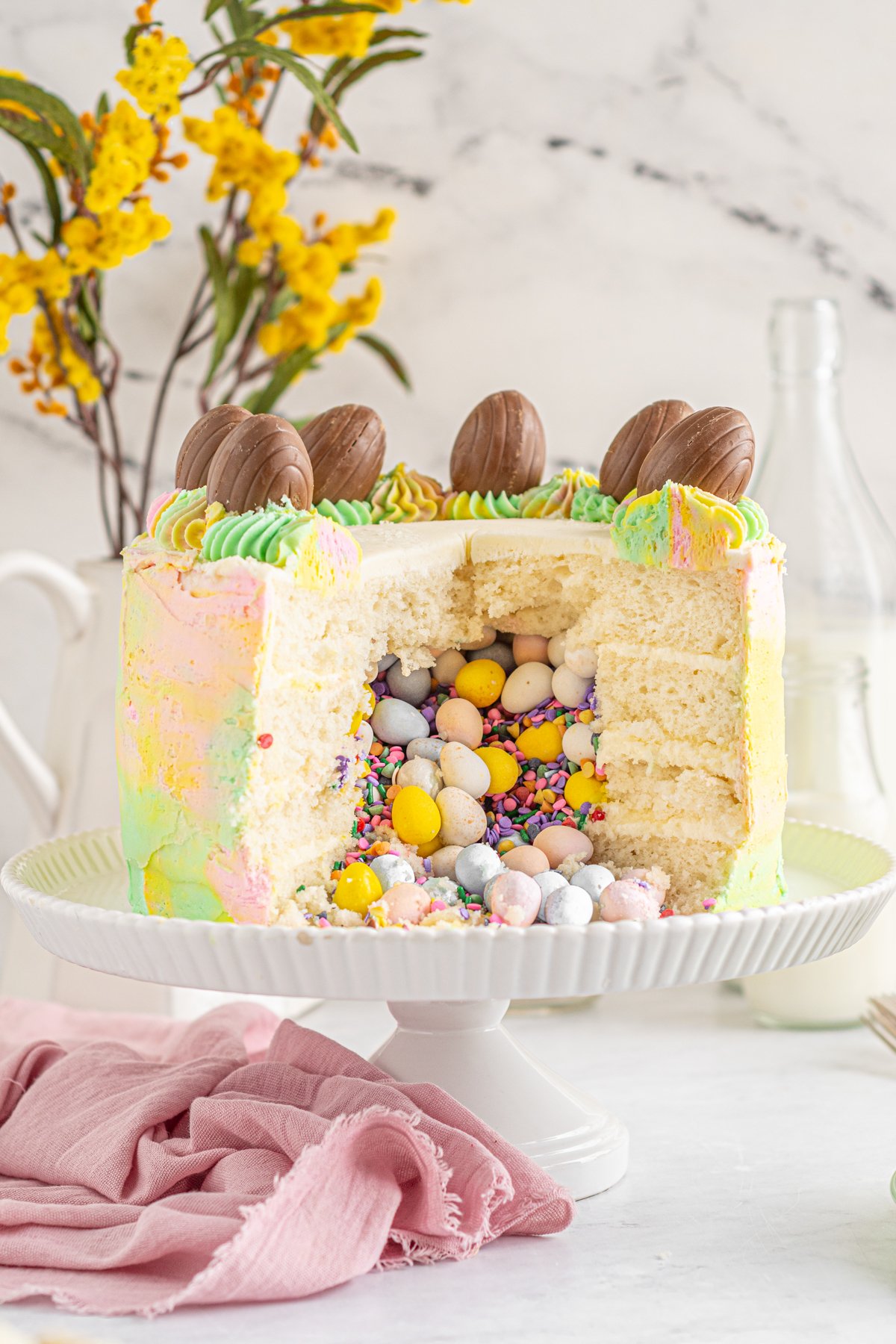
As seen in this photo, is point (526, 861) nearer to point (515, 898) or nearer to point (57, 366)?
point (515, 898)

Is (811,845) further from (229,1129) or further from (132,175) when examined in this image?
(132,175)

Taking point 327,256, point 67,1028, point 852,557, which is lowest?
point 67,1028

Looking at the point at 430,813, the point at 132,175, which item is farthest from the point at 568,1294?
the point at 132,175

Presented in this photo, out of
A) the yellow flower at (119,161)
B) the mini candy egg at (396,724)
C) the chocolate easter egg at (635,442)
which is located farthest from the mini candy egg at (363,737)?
the yellow flower at (119,161)

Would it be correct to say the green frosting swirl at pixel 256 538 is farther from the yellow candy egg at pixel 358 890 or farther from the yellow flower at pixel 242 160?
the yellow flower at pixel 242 160

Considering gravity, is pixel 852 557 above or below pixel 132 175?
below

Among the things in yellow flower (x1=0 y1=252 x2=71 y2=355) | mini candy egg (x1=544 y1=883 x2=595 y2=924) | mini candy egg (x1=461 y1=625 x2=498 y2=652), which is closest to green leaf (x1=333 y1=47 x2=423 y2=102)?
yellow flower (x1=0 y1=252 x2=71 y2=355)

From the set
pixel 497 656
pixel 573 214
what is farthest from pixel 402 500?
pixel 573 214
